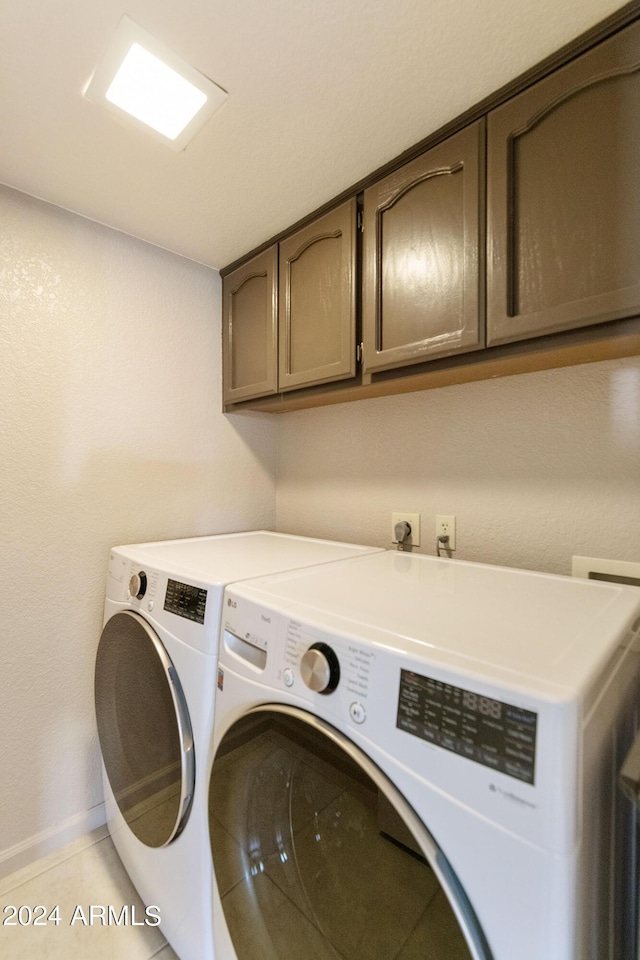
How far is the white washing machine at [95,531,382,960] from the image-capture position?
872 mm

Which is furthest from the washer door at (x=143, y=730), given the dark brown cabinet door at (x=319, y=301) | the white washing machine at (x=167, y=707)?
the dark brown cabinet door at (x=319, y=301)

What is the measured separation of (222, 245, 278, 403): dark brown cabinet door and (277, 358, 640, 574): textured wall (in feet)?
1.14

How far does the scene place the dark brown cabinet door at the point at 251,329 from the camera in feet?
4.94

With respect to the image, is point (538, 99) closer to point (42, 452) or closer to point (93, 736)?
point (42, 452)

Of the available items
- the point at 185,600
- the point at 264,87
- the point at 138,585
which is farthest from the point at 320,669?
the point at 264,87

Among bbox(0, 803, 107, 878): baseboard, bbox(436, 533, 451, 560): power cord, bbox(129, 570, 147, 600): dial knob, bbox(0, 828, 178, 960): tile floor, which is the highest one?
bbox(436, 533, 451, 560): power cord

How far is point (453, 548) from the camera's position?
4.27 feet

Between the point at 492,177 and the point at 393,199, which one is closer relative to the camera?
the point at 492,177

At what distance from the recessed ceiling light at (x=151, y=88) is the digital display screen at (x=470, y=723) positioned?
1.30 m

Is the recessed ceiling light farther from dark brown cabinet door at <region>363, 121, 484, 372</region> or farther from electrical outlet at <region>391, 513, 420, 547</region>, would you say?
electrical outlet at <region>391, 513, 420, 547</region>

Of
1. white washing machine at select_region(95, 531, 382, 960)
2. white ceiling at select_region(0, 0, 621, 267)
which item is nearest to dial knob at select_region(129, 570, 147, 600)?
white washing machine at select_region(95, 531, 382, 960)

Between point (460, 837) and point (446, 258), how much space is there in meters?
1.12

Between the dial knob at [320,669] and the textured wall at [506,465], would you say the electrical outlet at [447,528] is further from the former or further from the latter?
the dial knob at [320,669]

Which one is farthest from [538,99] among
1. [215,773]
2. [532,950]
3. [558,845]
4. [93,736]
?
[93,736]
